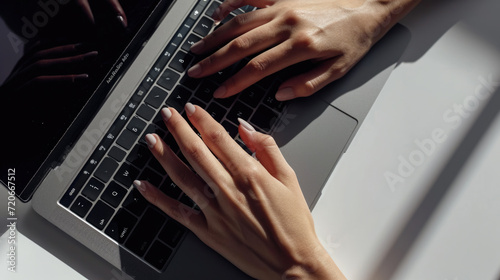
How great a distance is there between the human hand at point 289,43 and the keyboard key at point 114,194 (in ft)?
0.69

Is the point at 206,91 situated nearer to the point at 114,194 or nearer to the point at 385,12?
the point at 114,194

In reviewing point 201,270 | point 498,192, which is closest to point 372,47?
point 498,192

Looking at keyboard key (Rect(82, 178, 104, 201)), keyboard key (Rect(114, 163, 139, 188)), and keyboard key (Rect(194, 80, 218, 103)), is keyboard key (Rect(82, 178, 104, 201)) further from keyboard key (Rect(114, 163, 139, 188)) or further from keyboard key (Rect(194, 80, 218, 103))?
keyboard key (Rect(194, 80, 218, 103))

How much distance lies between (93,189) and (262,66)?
0.33 metres

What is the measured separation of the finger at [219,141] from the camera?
0.66 metres

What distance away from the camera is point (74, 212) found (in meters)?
0.64

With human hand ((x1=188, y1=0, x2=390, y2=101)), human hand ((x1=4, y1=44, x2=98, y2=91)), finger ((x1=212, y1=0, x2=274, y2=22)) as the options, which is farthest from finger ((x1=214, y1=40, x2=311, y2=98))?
human hand ((x1=4, y1=44, x2=98, y2=91))

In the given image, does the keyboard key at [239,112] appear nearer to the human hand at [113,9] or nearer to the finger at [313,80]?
the finger at [313,80]

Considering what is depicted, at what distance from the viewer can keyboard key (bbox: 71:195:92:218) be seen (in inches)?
25.1

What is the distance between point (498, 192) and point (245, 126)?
1.52 ft

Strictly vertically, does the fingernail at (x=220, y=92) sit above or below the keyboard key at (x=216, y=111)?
above

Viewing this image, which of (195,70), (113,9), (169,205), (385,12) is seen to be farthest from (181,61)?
(385,12)

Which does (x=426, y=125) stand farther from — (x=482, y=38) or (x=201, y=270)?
(x=201, y=270)

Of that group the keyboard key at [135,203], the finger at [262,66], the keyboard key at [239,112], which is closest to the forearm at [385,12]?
the finger at [262,66]
